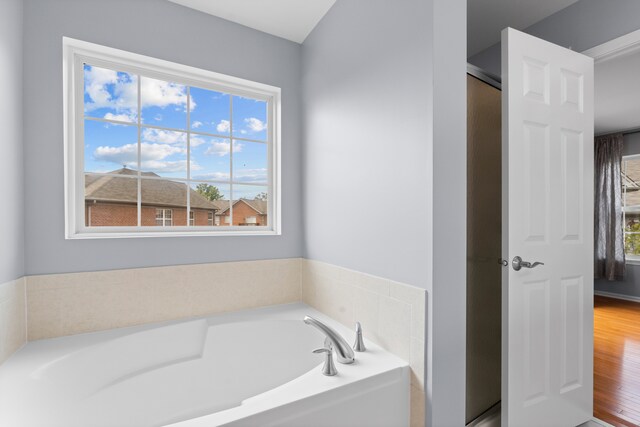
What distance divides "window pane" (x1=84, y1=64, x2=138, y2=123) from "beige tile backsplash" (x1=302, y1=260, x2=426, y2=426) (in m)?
1.49

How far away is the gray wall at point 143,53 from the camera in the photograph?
1.58m

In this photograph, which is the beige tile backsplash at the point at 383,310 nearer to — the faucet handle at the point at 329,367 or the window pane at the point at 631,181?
the faucet handle at the point at 329,367

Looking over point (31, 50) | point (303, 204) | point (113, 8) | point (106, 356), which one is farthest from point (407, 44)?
point (106, 356)

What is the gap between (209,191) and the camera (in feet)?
6.92

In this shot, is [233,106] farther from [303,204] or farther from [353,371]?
[353,371]

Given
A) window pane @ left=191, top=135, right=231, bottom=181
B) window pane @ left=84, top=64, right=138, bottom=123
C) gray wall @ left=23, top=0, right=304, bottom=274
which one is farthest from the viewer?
window pane @ left=191, top=135, right=231, bottom=181

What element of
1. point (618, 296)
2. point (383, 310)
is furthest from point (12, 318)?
point (618, 296)

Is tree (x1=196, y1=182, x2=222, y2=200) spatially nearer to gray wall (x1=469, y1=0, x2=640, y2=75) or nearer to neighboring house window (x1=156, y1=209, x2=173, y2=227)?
neighboring house window (x1=156, y1=209, x2=173, y2=227)

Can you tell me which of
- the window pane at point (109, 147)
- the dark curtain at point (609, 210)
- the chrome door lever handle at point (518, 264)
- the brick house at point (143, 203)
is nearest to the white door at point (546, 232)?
the chrome door lever handle at point (518, 264)

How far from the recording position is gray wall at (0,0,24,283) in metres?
1.35

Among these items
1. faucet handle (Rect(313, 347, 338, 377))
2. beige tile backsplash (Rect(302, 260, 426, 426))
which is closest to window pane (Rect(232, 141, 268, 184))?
beige tile backsplash (Rect(302, 260, 426, 426))

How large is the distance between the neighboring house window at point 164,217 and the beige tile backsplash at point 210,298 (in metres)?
0.28

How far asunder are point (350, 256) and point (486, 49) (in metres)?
1.92

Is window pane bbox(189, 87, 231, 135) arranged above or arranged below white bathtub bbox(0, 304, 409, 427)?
above
